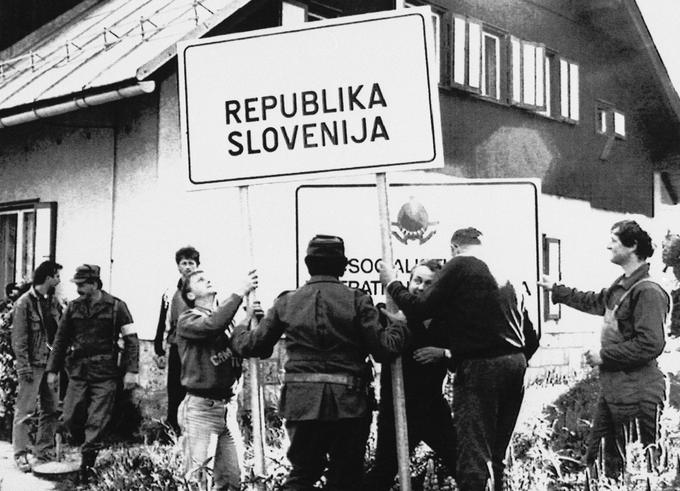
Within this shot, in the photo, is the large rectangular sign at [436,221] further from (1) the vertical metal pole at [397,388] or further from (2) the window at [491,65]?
(2) the window at [491,65]

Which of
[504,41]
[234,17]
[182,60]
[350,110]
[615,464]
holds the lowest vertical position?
[615,464]

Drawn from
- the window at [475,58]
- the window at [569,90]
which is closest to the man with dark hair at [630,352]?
the window at [475,58]

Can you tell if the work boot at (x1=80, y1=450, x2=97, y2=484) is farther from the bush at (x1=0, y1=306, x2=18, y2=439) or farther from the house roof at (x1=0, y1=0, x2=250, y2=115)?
the house roof at (x1=0, y1=0, x2=250, y2=115)

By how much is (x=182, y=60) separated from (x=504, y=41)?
10148 millimetres

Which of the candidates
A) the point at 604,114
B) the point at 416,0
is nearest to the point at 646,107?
the point at 604,114

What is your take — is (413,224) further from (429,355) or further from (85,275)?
(85,275)

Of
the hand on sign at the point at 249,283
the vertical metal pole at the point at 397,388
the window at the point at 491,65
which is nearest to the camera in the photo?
the vertical metal pole at the point at 397,388

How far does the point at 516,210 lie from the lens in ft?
18.5

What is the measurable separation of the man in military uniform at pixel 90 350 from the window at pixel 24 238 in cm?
321

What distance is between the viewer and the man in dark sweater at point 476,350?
5.04 meters

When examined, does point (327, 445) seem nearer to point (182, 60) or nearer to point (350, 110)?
point (350, 110)

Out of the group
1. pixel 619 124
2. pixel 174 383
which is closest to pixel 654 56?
pixel 619 124

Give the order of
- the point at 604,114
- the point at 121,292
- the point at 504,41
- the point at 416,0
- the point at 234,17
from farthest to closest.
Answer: the point at 604,114 → the point at 504,41 → the point at 416,0 → the point at 121,292 → the point at 234,17

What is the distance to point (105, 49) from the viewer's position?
10.6 metres
